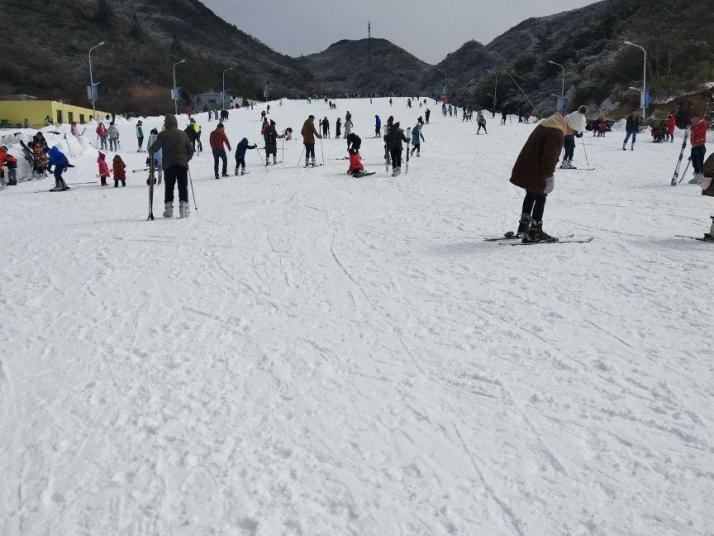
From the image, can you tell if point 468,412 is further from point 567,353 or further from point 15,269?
point 15,269

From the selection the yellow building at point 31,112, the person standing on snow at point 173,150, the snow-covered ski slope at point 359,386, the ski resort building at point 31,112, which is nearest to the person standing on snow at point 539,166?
the snow-covered ski slope at point 359,386

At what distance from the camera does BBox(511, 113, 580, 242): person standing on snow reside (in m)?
6.46

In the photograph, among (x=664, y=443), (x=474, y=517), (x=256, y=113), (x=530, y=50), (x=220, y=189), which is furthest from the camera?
(x=530, y=50)

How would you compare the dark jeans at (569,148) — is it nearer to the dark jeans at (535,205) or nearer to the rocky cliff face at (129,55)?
the dark jeans at (535,205)

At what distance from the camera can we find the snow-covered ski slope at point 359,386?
7.77 feet

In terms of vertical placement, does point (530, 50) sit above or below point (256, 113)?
above

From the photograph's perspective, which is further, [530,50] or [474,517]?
[530,50]

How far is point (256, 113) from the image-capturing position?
47.8m

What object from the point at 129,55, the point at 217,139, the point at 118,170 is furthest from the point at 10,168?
the point at 129,55

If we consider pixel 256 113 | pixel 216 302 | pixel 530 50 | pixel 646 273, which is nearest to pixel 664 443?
pixel 646 273

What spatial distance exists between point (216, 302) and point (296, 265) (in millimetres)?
1399

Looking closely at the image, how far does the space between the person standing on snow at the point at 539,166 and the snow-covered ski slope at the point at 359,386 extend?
573mm

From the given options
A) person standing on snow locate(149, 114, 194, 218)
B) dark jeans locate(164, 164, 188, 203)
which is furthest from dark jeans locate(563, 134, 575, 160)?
dark jeans locate(164, 164, 188, 203)

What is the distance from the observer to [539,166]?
6.57 meters
